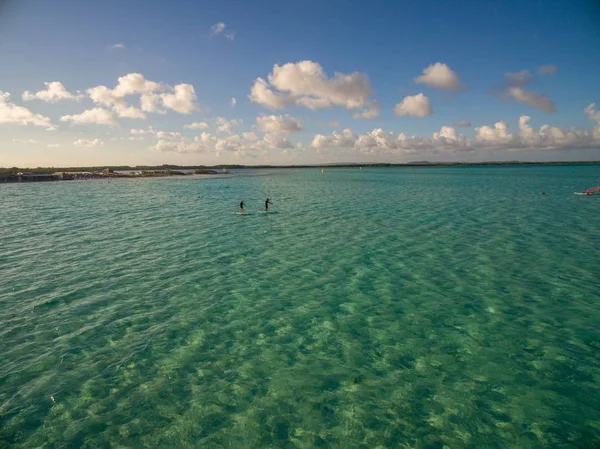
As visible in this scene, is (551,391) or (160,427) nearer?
(160,427)

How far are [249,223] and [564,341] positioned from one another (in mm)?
31195

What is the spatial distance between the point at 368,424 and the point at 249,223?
31216mm

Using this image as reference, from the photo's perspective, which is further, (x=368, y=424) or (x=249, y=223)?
(x=249, y=223)

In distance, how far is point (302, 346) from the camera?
41.0 feet

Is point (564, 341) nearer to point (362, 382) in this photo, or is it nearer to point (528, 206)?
point (362, 382)

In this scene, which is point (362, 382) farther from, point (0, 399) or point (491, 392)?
point (0, 399)

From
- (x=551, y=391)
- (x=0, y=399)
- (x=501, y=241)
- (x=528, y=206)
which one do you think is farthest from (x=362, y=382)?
(x=528, y=206)

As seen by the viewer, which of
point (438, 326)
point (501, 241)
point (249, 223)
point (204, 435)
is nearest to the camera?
point (204, 435)

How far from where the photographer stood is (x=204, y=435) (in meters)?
8.51

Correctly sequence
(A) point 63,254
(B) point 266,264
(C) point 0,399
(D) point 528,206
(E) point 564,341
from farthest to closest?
(D) point 528,206 < (A) point 63,254 < (B) point 266,264 < (E) point 564,341 < (C) point 0,399

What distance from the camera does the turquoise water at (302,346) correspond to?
8.76m

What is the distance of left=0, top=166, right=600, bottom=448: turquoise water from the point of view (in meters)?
8.76

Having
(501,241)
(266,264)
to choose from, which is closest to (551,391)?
(266,264)

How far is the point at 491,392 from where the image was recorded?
995cm
